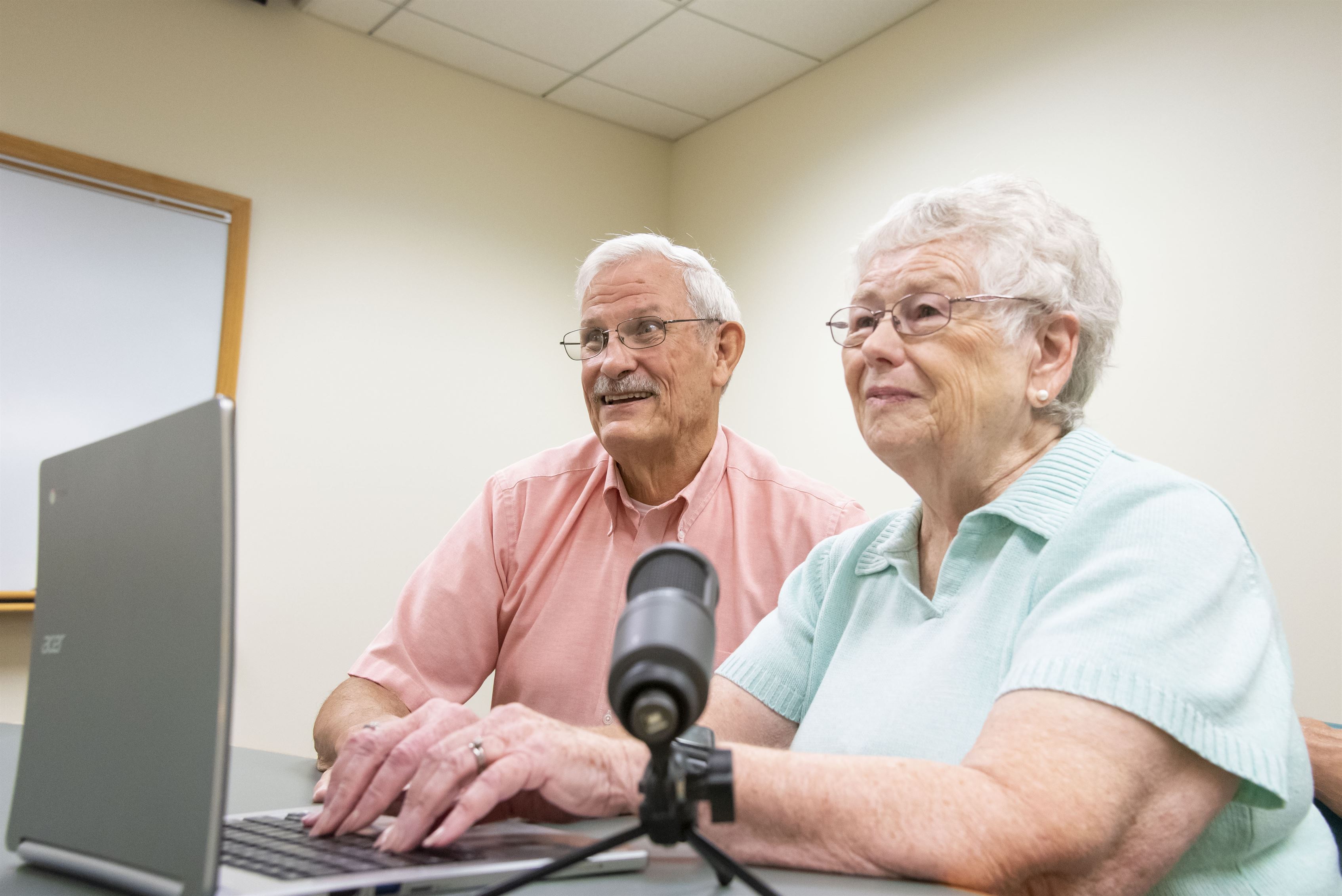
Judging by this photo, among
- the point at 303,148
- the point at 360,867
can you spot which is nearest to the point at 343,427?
the point at 303,148

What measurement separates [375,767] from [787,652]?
21.9 inches

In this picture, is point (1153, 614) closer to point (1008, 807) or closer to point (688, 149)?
point (1008, 807)

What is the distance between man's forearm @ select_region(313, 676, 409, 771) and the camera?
1396mm

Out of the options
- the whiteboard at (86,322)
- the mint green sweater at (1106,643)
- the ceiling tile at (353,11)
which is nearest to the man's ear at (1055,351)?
the mint green sweater at (1106,643)

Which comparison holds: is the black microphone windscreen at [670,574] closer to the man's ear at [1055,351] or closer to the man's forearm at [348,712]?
the man's ear at [1055,351]

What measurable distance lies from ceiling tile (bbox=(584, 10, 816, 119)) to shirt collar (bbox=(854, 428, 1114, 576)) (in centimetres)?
263

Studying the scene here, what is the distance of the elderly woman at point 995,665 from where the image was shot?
0.73 meters

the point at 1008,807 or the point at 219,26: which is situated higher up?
the point at 219,26

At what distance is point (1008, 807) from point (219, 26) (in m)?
3.44

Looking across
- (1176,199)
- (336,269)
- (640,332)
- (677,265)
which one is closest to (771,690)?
(640,332)

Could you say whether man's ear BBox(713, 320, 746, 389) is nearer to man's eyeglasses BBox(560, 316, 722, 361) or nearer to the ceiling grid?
man's eyeglasses BBox(560, 316, 722, 361)

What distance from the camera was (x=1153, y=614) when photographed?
0.80 m

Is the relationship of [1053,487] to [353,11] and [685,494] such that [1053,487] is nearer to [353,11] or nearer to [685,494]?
[685,494]

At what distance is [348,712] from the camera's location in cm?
149
